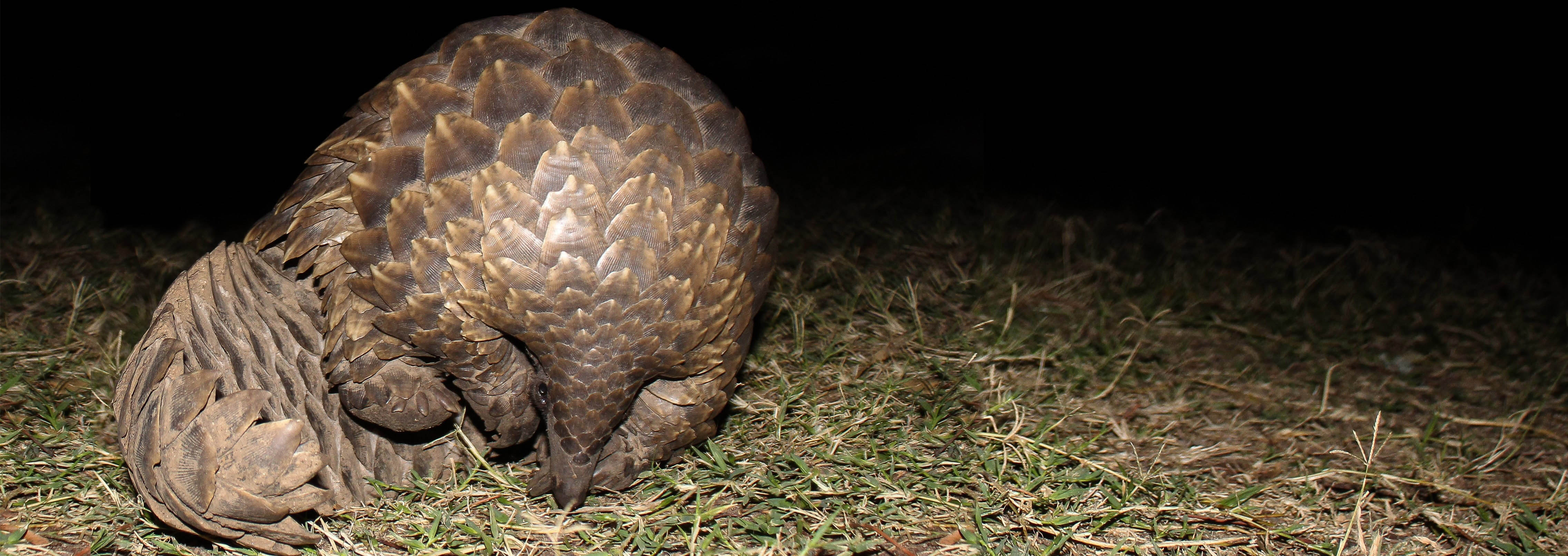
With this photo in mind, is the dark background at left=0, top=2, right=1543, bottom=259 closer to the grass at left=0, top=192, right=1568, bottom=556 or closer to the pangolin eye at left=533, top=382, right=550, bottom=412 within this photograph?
the grass at left=0, top=192, right=1568, bottom=556

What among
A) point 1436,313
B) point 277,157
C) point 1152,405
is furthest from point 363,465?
point 1436,313

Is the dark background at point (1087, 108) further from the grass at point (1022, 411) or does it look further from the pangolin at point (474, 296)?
the pangolin at point (474, 296)

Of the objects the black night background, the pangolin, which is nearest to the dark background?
the black night background

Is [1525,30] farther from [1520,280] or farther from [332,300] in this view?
[332,300]

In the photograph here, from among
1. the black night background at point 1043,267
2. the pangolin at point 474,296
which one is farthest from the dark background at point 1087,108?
the pangolin at point 474,296

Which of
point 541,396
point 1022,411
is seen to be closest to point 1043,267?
point 1022,411

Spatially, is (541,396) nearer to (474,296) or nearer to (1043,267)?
(474,296)

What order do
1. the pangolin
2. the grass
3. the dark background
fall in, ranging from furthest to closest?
the dark background < the grass < the pangolin
